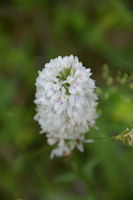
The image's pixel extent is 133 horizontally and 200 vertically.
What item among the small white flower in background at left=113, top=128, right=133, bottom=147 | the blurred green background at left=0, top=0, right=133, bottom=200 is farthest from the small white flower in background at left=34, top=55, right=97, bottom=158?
the blurred green background at left=0, top=0, right=133, bottom=200

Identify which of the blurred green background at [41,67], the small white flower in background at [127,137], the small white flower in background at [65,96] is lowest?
the small white flower in background at [127,137]

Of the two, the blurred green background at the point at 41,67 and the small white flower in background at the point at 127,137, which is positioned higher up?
the blurred green background at the point at 41,67

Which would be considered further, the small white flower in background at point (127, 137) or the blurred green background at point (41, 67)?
the blurred green background at point (41, 67)

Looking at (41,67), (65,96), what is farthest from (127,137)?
(41,67)

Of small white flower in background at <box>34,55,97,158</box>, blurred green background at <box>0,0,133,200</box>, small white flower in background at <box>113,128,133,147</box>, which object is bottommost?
small white flower in background at <box>113,128,133,147</box>

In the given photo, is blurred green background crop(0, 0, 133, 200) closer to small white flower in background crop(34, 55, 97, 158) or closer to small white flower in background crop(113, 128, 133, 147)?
small white flower in background crop(34, 55, 97, 158)

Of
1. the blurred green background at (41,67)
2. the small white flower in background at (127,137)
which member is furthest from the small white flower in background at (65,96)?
the blurred green background at (41,67)

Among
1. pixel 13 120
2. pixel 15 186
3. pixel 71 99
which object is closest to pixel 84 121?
pixel 71 99

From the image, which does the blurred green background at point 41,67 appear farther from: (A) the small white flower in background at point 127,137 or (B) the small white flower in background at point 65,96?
(A) the small white flower in background at point 127,137
